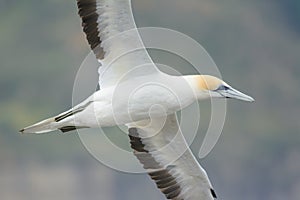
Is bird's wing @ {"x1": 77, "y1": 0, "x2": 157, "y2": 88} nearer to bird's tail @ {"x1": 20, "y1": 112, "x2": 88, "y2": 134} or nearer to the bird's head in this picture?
the bird's head

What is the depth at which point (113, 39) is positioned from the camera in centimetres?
1231

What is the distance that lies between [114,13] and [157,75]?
980 millimetres

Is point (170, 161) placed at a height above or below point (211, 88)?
below

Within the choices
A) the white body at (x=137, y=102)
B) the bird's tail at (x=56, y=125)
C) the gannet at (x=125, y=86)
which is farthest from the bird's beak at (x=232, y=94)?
the bird's tail at (x=56, y=125)

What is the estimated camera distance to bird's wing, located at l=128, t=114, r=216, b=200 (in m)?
13.0

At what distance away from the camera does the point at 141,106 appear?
1189 cm

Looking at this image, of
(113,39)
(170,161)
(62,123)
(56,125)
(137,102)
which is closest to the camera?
(137,102)

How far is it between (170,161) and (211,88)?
1677 millimetres

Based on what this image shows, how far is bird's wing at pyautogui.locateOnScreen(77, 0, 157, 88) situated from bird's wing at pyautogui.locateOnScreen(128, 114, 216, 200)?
Result: 93 centimetres

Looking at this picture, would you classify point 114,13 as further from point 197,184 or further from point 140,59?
point 197,184

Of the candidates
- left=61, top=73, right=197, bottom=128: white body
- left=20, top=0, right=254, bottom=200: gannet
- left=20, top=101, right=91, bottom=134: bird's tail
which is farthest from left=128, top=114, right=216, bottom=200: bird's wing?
left=20, top=101, right=91, bottom=134: bird's tail

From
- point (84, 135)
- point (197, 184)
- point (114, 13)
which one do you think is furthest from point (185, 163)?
point (114, 13)

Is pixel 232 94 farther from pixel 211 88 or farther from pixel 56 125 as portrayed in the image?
pixel 56 125

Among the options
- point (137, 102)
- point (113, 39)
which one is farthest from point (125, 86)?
point (113, 39)
